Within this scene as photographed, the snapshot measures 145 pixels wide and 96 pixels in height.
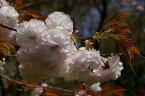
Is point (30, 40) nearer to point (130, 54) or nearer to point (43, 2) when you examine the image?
point (130, 54)

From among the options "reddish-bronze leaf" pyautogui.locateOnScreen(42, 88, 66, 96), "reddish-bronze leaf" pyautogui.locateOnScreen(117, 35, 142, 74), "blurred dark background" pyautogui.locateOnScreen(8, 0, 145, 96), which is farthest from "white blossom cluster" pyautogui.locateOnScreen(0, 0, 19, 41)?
"blurred dark background" pyautogui.locateOnScreen(8, 0, 145, 96)

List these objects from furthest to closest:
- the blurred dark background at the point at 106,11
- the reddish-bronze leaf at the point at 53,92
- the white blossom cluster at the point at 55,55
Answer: the blurred dark background at the point at 106,11 → the reddish-bronze leaf at the point at 53,92 → the white blossom cluster at the point at 55,55

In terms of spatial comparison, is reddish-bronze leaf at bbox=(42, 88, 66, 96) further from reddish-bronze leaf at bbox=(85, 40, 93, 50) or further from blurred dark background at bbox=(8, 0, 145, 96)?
blurred dark background at bbox=(8, 0, 145, 96)

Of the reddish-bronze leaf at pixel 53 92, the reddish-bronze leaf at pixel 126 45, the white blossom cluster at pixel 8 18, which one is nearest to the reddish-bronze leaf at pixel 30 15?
the white blossom cluster at pixel 8 18

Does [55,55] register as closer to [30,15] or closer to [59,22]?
[59,22]

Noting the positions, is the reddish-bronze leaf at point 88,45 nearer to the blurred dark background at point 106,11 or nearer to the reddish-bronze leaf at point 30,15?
the reddish-bronze leaf at point 30,15

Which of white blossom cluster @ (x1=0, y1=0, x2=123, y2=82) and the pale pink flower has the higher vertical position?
the pale pink flower

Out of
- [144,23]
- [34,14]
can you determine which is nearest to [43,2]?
[144,23]

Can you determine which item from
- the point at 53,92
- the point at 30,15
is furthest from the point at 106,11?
the point at 30,15
